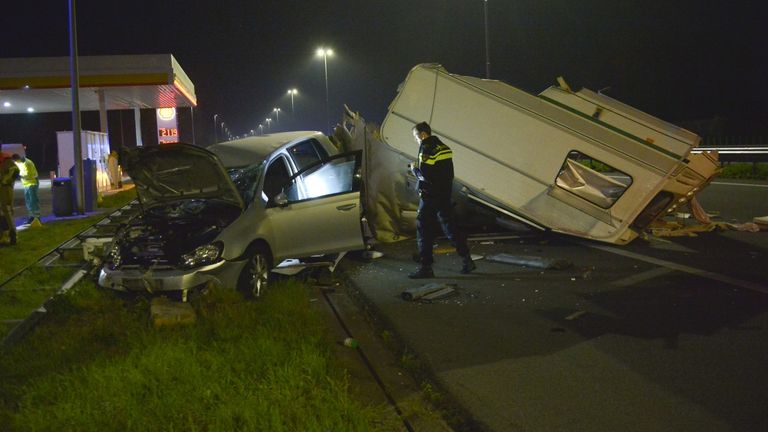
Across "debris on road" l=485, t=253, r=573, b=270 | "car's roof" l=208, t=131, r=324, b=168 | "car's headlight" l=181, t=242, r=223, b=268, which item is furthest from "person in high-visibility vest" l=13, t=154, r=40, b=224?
"debris on road" l=485, t=253, r=573, b=270

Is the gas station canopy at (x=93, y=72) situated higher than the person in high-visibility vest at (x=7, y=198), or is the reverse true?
the gas station canopy at (x=93, y=72)

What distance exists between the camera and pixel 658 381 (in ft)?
15.4

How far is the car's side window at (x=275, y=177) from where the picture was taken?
834cm

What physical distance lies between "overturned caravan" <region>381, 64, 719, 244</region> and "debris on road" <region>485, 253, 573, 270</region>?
2.34 feet

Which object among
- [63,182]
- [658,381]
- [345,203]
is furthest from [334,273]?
[63,182]

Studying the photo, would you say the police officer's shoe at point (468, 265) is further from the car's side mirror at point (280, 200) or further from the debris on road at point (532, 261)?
the car's side mirror at point (280, 200)

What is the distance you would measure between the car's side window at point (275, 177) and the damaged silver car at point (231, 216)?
0.05 feet

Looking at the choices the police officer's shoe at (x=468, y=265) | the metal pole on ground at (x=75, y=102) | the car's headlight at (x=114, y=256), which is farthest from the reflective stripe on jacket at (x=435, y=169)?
the metal pole on ground at (x=75, y=102)

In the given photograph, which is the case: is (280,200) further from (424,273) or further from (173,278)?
(424,273)

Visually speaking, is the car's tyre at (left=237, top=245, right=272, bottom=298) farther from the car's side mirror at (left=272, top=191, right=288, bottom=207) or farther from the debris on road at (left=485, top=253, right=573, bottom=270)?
the debris on road at (left=485, top=253, right=573, bottom=270)

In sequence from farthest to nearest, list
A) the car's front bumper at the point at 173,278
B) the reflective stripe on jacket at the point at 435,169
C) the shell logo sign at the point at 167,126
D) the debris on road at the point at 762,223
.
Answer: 1. the shell logo sign at the point at 167,126
2. the debris on road at the point at 762,223
3. the reflective stripe on jacket at the point at 435,169
4. the car's front bumper at the point at 173,278

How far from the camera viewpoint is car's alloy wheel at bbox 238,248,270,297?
23.8 ft

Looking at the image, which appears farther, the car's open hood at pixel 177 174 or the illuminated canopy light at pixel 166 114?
the illuminated canopy light at pixel 166 114

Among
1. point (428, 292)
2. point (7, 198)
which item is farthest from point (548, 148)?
point (7, 198)
